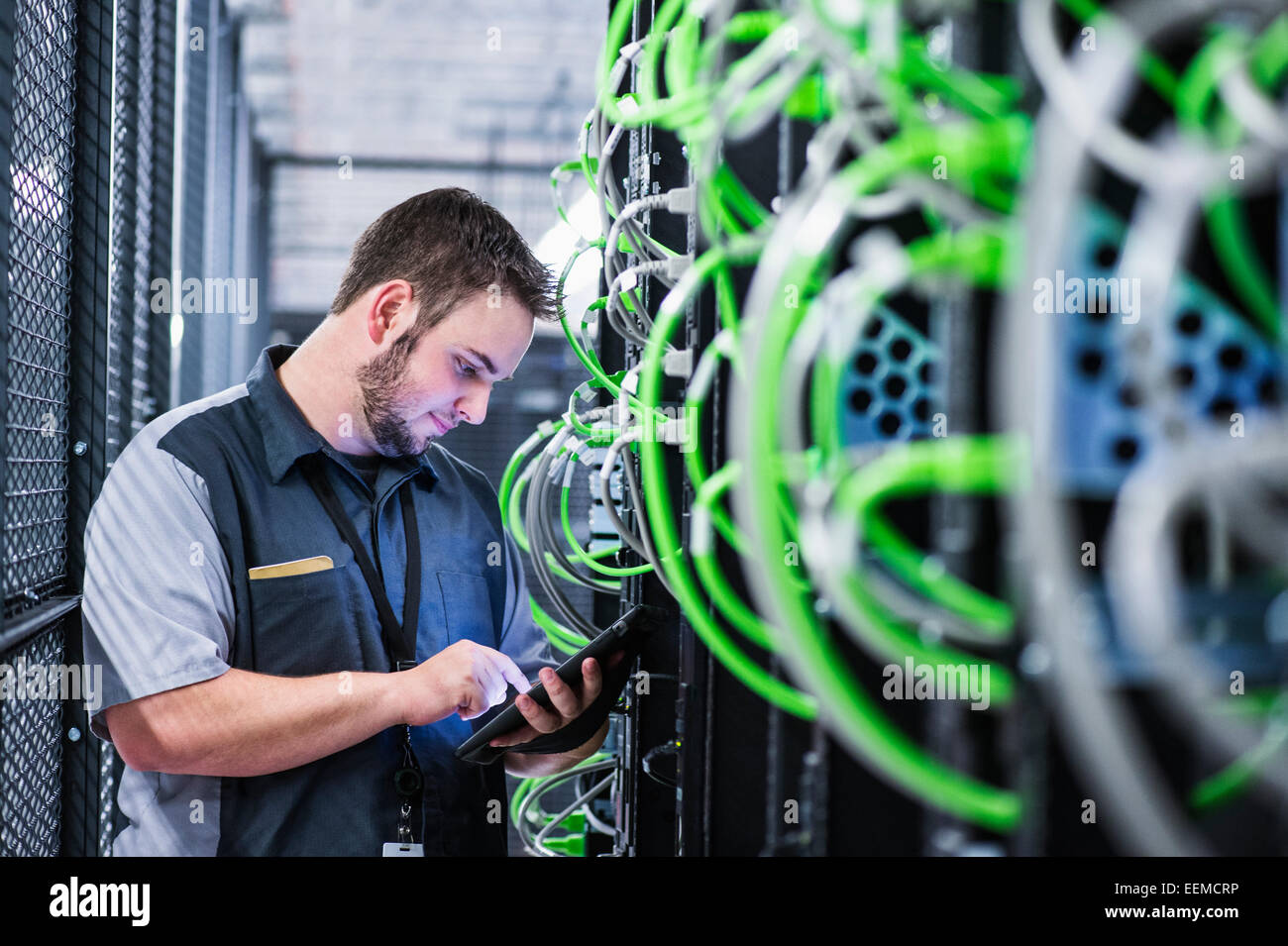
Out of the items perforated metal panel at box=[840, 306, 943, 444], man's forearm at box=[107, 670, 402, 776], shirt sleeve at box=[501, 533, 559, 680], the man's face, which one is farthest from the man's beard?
perforated metal panel at box=[840, 306, 943, 444]

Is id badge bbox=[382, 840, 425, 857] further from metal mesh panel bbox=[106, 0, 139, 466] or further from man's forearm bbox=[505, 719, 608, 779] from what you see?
metal mesh panel bbox=[106, 0, 139, 466]

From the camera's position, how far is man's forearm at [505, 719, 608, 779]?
6.45 feet

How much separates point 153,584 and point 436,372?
0.58 metres

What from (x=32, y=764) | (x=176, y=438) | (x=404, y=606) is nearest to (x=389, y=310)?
(x=176, y=438)

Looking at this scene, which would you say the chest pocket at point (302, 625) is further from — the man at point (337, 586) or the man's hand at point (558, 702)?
the man's hand at point (558, 702)

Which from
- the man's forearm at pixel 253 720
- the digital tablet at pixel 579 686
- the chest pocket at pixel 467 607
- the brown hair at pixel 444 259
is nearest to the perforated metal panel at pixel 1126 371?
the digital tablet at pixel 579 686

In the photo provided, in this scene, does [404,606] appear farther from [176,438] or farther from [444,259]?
[444,259]

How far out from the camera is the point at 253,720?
5.11 ft

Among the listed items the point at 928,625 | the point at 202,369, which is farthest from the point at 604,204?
the point at 202,369

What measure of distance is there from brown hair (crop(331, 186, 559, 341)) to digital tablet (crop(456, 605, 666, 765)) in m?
0.67

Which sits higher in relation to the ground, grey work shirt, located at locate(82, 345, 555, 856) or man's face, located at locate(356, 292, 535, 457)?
man's face, located at locate(356, 292, 535, 457)

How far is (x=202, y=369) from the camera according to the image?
4.64 meters

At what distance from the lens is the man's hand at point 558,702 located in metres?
1.56

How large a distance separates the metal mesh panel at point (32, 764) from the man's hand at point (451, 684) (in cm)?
62
